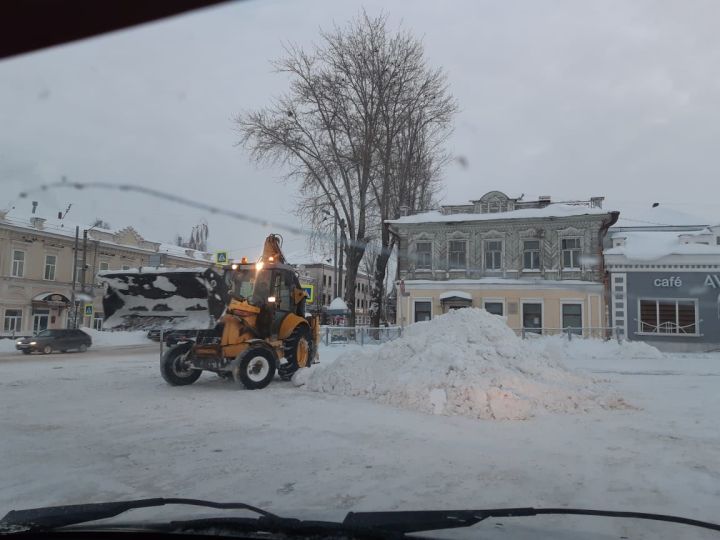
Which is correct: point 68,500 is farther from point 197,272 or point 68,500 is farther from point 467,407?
point 197,272

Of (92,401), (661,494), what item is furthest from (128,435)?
(661,494)

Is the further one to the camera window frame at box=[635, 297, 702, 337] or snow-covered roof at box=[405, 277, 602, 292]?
snow-covered roof at box=[405, 277, 602, 292]

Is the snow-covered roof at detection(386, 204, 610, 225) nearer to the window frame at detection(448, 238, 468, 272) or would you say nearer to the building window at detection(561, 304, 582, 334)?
the window frame at detection(448, 238, 468, 272)

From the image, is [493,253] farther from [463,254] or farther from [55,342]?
[55,342]

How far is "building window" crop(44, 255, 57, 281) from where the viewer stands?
3988cm

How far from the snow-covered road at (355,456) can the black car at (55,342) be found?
19.5 meters

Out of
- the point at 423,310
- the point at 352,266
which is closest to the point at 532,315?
the point at 423,310

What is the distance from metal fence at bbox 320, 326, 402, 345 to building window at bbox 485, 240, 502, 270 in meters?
7.53

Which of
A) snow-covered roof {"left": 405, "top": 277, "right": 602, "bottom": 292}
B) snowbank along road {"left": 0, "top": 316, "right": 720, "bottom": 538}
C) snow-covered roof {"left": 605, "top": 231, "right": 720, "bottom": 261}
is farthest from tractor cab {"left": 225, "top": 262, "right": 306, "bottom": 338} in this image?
snow-covered roof {"left": 605, "top": 231, "right": 720, "bottom": 261}

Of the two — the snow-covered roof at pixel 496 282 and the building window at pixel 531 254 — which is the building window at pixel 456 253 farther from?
the building window at pixel 531 254

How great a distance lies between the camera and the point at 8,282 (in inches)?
1494

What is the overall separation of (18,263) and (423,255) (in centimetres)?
2640

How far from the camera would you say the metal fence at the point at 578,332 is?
82.5ft

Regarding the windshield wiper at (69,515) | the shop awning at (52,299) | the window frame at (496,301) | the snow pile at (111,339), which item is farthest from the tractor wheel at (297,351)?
the shop awning at (52,299)
